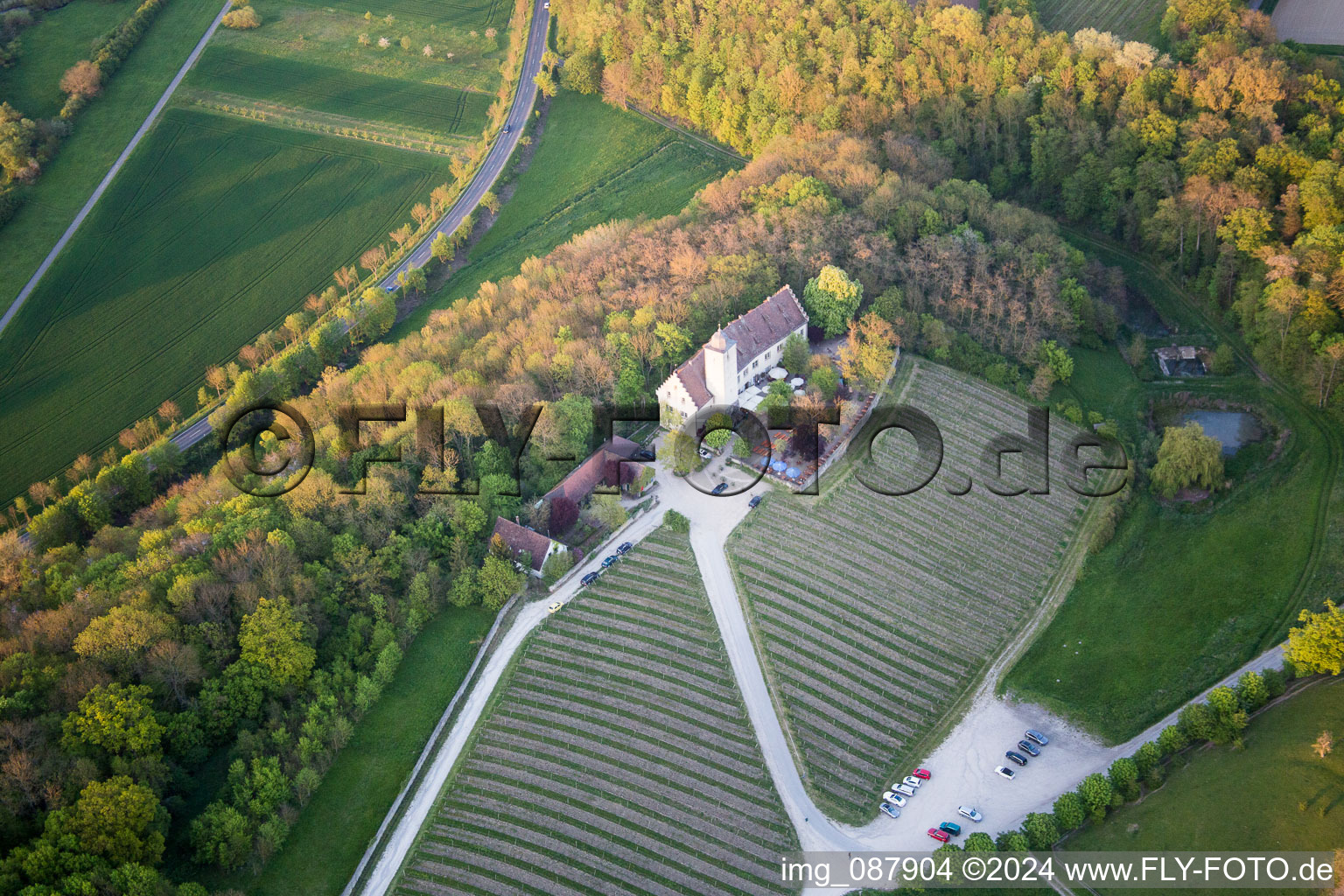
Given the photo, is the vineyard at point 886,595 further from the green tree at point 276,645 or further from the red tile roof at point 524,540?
the green tree at point 276,645

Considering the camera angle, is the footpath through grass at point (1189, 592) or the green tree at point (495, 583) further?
the green tree at point (495, 583)

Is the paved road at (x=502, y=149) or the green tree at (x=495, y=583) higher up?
the paved road at (x=502, y=149)

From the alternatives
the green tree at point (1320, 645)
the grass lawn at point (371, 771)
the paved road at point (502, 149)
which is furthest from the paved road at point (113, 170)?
the green tree at point (1320, 645)

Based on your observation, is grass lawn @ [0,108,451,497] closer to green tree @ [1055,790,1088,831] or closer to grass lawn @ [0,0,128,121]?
grass lawn @ [0,0,128,121]

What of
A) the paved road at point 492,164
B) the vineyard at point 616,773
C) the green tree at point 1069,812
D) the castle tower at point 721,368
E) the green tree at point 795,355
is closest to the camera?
the green tree at point 1069,812

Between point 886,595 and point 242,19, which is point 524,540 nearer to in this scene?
point 886,595

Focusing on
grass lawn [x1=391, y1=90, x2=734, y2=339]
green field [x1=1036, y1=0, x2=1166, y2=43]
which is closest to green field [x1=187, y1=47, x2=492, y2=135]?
grass lawn [x1=391, y1=90, x2=734, y2=339]
